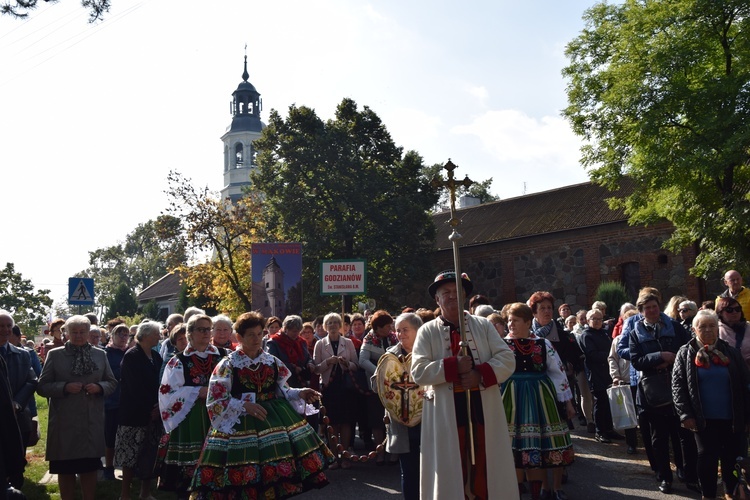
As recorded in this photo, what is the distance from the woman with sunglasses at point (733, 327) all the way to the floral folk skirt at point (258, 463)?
16.5 ft

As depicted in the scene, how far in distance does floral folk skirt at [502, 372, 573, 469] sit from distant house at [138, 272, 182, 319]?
200ft

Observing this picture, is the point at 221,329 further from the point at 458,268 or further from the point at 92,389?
the point at 458,268

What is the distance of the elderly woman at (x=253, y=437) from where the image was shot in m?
6.16

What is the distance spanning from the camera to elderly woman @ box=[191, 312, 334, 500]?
20.2 feet

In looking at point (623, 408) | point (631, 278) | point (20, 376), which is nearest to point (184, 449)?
point (20, 376)

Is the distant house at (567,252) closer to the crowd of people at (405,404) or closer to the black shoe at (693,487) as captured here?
the crowd of people at (405,404)

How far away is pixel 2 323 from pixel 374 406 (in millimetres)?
5032

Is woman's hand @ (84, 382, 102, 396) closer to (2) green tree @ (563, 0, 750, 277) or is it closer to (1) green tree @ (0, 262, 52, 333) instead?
(2) green tree @ (563, 0, 750, 277)

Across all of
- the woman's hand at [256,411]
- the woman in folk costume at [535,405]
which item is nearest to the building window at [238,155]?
the woman in folk costume at [535,405]

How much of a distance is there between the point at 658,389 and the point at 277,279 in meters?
11.0

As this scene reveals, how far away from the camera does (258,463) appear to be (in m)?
6.21

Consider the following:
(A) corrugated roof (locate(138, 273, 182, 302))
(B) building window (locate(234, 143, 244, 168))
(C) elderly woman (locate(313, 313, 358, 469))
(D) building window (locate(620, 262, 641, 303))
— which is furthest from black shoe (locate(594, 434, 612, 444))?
(B) building window (locate(234, 143, 244, 168))

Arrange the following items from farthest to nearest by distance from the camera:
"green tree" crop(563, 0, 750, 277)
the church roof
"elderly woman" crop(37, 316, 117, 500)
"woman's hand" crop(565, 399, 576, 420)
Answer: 1. the church roof
2. "green tree" crop(563, 0, 750, 277)
3. "elderly woman" crop(37, 316, 117, 500)
4. "woman's hand" crop(565, 399, 576, 420)

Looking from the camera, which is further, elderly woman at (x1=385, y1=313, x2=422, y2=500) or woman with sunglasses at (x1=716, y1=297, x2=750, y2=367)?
woman with sunglasses at (x1=716, y1=297, x2=750, y2=367)
